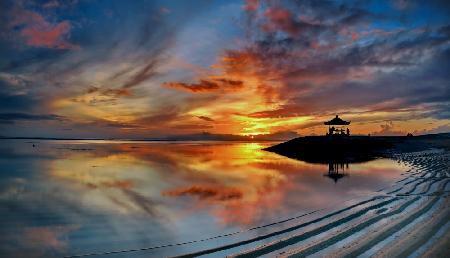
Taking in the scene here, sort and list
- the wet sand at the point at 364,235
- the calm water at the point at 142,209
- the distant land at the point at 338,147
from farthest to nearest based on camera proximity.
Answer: the distant land at the point at 338,147 → the calm water at the point at 142,209 → the wet sand at the point at 364,235

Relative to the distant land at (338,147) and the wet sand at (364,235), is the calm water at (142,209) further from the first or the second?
the distant land at (338,147)

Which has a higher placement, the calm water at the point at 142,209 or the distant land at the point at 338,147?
the distant land at the point at 338,147

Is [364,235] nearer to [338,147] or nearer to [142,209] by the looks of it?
[142,209]

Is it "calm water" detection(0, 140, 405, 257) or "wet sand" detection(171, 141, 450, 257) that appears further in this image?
"calm water" detection(0, 140, 405, 257)

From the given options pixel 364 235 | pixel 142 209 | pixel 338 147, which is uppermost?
pixel 338 147

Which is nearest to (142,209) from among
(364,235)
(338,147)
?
(364,235)

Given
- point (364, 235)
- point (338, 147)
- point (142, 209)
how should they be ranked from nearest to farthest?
point (364, 235) < point (142, 209) < point (338, 147)

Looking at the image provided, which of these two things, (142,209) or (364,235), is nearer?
(364,235)

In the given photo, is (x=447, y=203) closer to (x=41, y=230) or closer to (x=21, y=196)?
(x=41, y=230)

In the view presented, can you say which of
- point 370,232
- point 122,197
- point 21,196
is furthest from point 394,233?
point 21,196

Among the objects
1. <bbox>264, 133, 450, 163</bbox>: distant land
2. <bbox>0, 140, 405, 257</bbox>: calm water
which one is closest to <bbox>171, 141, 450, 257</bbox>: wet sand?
<bbox>0, 140, 405, 257</bbox>: calm water

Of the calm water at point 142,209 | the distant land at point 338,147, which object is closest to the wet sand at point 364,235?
the calm water at point 142,209

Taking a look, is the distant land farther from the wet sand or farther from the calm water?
the wet sand

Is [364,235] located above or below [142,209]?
above
